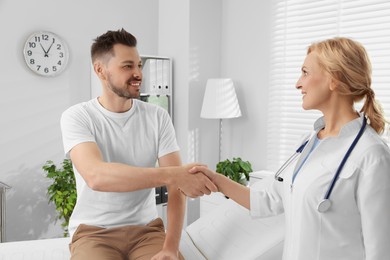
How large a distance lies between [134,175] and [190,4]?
2413 mm

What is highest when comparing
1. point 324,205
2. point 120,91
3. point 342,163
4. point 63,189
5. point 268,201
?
point 120,91

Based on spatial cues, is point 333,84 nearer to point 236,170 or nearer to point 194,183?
point 194,183

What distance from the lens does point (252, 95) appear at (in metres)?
3.84

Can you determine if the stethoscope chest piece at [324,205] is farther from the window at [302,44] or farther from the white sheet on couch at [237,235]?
the window at [302,44]

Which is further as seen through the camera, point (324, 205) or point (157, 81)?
point (157, 81)

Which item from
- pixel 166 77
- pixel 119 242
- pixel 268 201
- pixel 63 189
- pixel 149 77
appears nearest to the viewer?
pixel 268 201

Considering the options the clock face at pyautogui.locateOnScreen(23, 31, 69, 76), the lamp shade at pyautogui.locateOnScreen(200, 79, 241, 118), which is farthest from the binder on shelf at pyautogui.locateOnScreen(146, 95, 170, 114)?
the clock face at pyautogui.locateOnScreen(23, 31, 69, 76)

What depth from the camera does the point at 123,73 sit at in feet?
6.76

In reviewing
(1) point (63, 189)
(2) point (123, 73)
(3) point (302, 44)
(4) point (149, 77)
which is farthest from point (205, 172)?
(4) point (149, 77)

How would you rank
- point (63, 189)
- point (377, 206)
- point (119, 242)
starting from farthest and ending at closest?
point (63, 189) < point (119, 242) < point (377, 206)

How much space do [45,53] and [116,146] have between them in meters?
1.92

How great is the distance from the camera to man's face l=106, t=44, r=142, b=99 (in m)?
2.04

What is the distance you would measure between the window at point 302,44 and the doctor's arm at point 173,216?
5.25 feet

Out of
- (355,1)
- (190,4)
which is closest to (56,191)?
(190,4)
